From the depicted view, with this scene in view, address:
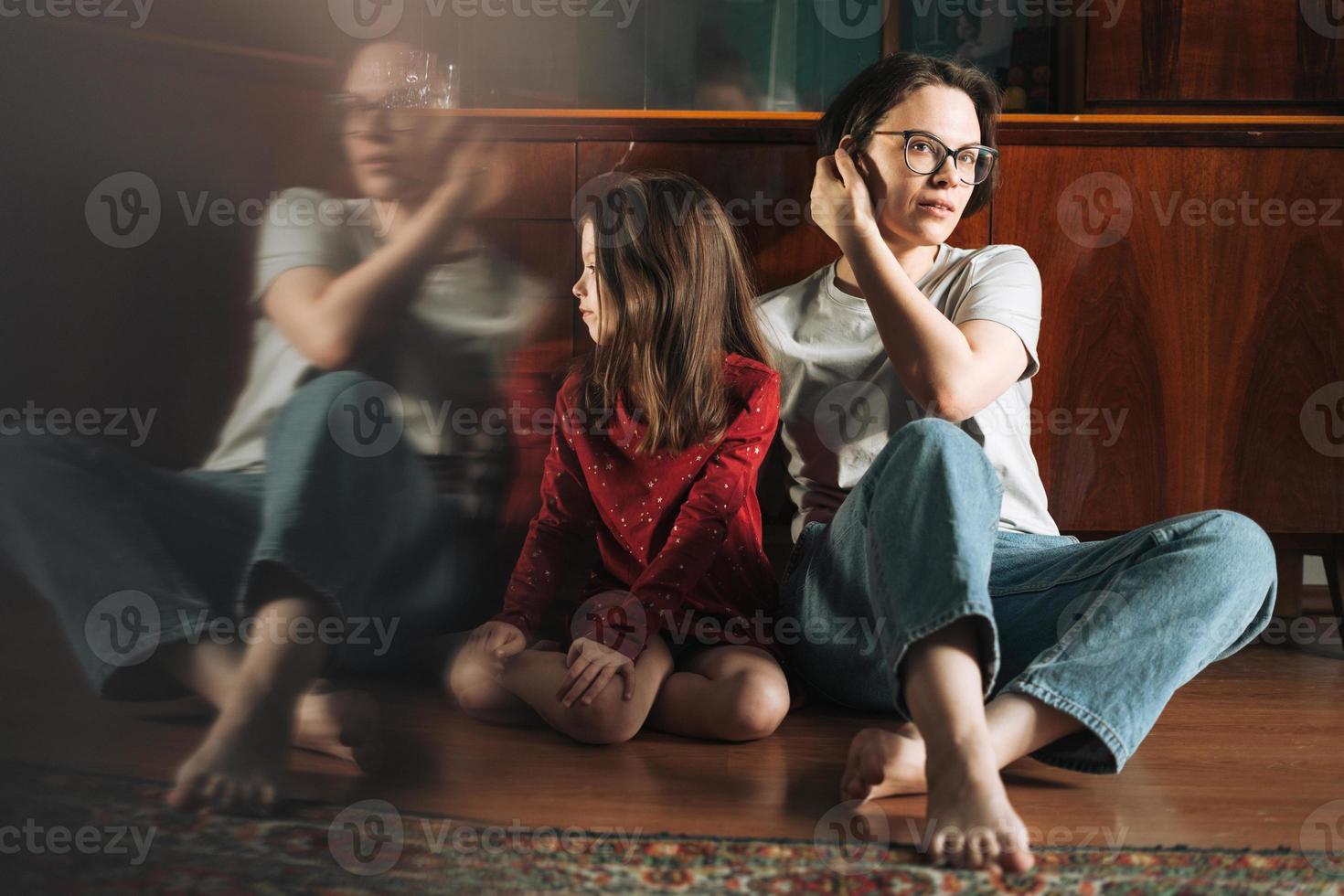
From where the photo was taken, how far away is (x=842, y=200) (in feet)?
3.38

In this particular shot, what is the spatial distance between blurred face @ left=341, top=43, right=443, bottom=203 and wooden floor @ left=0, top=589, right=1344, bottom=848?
0.20 m

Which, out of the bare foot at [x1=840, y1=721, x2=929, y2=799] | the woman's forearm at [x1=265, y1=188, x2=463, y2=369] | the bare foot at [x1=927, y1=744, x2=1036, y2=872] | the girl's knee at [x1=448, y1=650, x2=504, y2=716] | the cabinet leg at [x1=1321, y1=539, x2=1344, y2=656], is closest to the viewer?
the woman's forearm at [x1=265, y1=188, x2=463, y2=369]

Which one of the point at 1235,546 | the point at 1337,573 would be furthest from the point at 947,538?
the point at 1337,573

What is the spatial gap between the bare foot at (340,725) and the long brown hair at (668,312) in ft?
1.88

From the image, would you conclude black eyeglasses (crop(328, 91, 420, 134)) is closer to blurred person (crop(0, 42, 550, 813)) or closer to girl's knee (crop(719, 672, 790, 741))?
blurred person (crop(0, 42, 550, 813))

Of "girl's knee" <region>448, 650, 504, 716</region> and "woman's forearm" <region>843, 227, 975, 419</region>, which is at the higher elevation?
"woman's forearm" <region>843, 227, 975, 419</region>

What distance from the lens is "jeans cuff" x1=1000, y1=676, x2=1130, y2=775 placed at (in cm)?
72

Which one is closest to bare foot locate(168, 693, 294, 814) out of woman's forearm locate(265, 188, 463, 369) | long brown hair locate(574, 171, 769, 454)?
woman's forearm locate(265, 188, 463, 369)

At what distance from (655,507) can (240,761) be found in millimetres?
591

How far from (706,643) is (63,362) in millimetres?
Result: 698

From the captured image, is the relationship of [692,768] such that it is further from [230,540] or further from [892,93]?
[892,93]

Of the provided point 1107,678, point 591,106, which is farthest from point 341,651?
point 591,106

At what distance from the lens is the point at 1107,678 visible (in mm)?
730

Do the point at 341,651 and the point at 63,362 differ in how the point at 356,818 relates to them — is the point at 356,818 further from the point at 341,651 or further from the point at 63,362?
the point at 63,362
